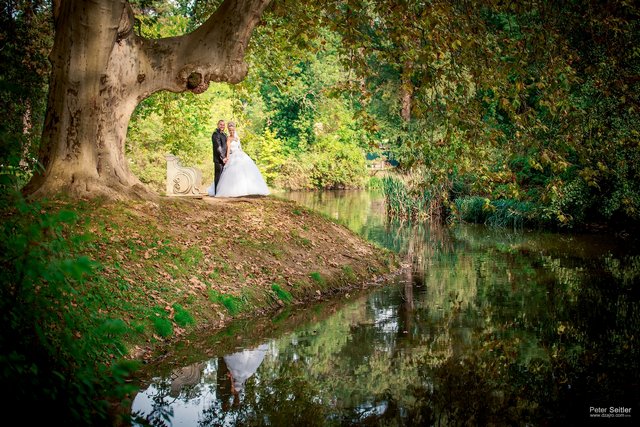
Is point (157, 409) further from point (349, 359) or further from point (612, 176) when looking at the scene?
point (612, 176)

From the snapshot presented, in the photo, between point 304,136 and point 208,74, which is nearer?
point 208,74

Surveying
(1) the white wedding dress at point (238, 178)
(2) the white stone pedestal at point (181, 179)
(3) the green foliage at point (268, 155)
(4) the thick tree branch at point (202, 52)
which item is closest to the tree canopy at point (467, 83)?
(4) the thick tree branch at point (202, 52)

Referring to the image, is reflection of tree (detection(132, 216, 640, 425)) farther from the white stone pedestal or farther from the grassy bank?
the white stone pedestal

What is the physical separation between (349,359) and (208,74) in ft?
22.9

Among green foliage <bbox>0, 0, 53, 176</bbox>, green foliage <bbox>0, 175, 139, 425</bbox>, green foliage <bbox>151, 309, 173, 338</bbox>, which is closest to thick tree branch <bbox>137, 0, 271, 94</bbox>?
green foliage <bbox>0, 0, 53, 176</bbox>

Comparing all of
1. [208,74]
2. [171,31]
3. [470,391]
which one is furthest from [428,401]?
[171,31]

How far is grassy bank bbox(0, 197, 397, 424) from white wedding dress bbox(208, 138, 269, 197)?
211 cm

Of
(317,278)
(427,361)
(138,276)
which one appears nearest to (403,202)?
(317,278)

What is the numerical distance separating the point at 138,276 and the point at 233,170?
878cm

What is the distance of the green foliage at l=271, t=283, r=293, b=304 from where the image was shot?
1228 cm

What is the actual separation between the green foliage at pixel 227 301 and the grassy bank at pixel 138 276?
0.02 metres

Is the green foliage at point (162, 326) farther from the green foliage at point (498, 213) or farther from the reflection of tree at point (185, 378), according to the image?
the green foliage at point (498, 213)

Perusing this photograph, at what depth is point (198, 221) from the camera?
13.4m

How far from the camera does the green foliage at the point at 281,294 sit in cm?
1228
